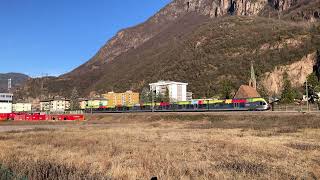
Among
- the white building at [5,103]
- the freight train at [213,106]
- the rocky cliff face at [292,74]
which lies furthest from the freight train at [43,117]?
the rocky cliff face at [292,74]

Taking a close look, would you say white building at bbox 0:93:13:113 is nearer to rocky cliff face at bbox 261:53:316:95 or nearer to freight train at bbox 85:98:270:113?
freight train at bbox 85:98:270:113

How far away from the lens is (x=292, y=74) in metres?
177

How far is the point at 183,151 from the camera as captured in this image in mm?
23344

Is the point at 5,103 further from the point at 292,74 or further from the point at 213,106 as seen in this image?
the point at 292,74

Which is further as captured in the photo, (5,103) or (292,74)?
(292,74)

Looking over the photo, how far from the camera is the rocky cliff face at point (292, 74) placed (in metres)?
174

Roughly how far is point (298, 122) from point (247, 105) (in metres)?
38.6

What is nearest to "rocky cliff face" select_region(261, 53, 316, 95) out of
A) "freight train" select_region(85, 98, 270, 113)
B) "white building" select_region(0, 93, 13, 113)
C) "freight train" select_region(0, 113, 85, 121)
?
"freight train" select_region(85, 98, 270, 113)

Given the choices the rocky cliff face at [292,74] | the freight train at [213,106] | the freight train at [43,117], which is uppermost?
the rocky cliff face at [292,74]

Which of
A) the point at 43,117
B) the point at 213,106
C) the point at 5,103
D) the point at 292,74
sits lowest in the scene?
the point at 43,117

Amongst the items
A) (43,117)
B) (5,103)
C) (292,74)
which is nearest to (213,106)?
(43,117)

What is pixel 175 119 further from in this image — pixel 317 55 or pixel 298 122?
pixel 317 55

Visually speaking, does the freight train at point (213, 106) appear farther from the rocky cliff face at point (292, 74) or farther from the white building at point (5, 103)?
the rocky cliff face at point (292, 74)

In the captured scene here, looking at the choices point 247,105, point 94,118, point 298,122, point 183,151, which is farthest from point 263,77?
point 183,151
